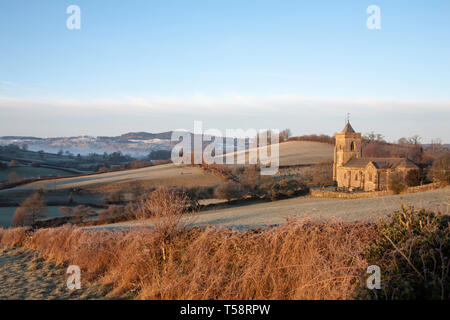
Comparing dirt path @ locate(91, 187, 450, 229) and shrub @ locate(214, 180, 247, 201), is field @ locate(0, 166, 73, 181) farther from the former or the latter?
dirt path @ locate(91, 187, 450, 229)

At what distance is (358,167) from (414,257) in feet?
152

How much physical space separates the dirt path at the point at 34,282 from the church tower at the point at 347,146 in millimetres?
49264

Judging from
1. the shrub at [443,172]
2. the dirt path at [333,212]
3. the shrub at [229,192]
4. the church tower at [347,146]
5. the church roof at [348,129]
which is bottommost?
the shrub at [229,192]

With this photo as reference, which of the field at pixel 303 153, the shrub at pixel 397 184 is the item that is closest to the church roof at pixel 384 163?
the shrub at pixel 397 184

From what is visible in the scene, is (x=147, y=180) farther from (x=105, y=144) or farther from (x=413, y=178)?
(x=105, y=144)

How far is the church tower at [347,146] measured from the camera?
173ft

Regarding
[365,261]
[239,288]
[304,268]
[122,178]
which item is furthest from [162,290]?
[122,178]

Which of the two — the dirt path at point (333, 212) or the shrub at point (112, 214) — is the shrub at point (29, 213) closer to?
the shrub at point (112, 214)

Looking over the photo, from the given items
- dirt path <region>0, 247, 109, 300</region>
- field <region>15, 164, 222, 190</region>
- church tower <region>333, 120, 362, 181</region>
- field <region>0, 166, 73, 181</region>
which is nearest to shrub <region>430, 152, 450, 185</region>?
church tower <region>333, 120, 362, 181</region>

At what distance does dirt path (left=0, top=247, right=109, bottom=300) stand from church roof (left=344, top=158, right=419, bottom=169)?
142 ft

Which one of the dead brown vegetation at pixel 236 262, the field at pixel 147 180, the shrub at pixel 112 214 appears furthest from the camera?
the field at pixel 147 180

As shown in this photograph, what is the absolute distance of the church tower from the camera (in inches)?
2073

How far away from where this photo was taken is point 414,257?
4.94 metres

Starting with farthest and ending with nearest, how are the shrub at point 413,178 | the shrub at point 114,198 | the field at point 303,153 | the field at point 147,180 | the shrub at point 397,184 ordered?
the field at point 303,153, the field at point 147,180, the shrub at point 114,198, the shrub at point 413,178, the shrub at point 397,184
